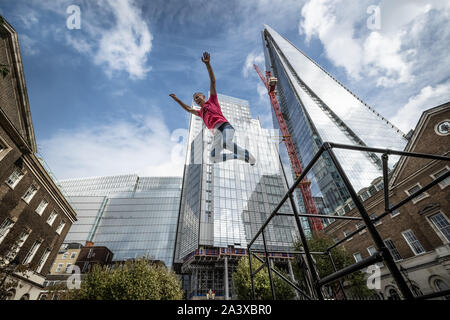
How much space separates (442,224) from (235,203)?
32835mm

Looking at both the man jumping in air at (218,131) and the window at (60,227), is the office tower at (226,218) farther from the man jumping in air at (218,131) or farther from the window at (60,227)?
the man jumping in air at (218,131)

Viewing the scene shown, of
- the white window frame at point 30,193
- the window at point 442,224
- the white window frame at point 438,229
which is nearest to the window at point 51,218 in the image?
the white window frame at point 30,193

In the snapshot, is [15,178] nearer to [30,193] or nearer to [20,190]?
[20,190]

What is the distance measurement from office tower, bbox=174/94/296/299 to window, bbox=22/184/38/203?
710 inches

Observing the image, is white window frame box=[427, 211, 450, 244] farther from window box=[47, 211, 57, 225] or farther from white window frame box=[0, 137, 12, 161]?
window box=[47, 211, 57, 225]

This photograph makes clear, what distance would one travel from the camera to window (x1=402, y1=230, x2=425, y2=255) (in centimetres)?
1864

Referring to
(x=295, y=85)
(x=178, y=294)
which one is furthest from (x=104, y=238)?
(x=295, y=85)

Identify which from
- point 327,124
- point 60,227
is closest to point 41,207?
point 60,227

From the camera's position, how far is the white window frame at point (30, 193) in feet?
51.7

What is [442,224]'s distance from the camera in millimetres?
16969

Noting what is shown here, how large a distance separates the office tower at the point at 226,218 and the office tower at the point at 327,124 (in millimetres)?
10494
